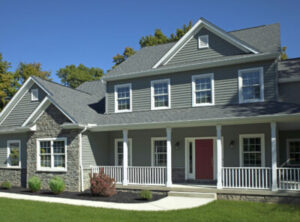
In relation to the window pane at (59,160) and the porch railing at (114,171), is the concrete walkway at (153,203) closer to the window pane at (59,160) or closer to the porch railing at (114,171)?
the window pane at (59,160)

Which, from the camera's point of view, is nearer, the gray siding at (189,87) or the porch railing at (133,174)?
the gray siding at (189,87)

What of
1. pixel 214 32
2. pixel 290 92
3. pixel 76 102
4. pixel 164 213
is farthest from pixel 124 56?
pixel 164 213

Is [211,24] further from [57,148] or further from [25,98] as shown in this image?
[25,98]

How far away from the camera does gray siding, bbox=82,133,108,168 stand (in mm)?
15047

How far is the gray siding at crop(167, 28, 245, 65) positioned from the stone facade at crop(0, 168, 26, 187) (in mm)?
10370

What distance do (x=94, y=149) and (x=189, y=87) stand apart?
5.82 metres

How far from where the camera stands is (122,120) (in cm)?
1548

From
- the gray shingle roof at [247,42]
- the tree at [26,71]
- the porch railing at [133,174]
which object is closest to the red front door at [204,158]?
the porch railing at [133,174]

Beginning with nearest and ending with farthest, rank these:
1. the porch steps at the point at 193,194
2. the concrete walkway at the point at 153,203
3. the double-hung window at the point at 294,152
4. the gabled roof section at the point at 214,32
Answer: the concrete walkway at the point at 153,203 → the porch steps at the point at 193,194 → the gabled roof section at the point at 214,32 → the double-hung window at the point at 294,152

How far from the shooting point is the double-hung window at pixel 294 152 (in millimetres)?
14914

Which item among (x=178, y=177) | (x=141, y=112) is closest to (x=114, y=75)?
(x=141, y=112)

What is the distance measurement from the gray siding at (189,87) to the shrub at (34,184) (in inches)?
201

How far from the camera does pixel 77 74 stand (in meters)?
48.6

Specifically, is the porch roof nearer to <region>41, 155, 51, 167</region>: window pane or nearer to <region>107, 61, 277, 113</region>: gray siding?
<region>107, 61, 277, 113</region>: gray siding
